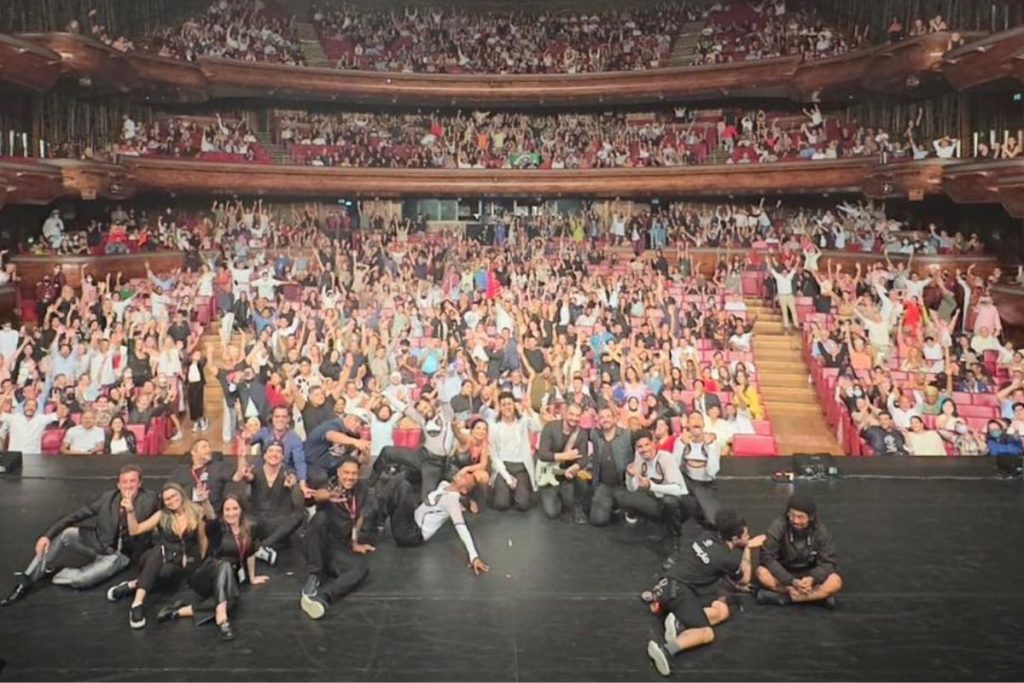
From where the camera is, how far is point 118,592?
5.43 m

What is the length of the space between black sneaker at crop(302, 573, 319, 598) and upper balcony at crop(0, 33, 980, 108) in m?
14.2

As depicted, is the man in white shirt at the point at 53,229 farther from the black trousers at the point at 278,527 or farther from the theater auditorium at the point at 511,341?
the black trousers at the point at 278,527

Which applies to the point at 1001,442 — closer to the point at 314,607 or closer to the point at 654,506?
the point at 654,506

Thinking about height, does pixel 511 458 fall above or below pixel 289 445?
below

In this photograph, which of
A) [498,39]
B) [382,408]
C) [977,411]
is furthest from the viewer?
[498,39]

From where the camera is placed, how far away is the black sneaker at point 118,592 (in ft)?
17.8

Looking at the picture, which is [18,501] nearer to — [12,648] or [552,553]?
[12,648]

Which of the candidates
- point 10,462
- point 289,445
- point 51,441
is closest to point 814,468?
point 289,445

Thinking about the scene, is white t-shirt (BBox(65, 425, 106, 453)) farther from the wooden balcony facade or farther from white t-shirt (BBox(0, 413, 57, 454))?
the wooden balcony facade

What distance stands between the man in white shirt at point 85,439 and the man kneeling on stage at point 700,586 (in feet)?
22.4

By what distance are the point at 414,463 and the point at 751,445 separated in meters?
4.32

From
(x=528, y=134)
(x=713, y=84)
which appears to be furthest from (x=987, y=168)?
(x=528, y=134)

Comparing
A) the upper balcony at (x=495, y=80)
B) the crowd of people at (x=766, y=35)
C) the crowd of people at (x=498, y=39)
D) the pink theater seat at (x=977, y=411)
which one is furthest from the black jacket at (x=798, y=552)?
the crowd of people at (x=498, y=39)

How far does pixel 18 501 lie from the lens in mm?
7355
